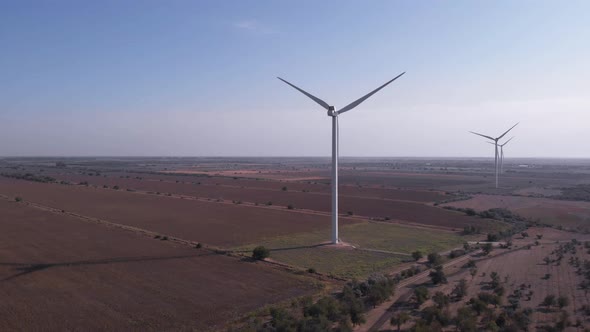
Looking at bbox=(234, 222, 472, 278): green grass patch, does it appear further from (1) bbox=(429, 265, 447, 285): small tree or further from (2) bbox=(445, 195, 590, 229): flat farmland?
(2) bbox=(445, 195, 590, 229): flat farmland

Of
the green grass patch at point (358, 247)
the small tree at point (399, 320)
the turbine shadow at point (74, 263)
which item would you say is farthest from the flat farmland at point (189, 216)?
the small tree at point (399, 320)

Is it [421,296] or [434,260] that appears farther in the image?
[434,260]

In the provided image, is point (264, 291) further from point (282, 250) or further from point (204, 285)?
point (282, 250)

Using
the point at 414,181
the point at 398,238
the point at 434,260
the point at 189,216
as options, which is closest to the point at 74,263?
the point at 434,260

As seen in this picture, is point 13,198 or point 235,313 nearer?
point 235,313

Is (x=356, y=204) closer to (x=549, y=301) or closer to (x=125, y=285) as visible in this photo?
(x=125, y=285)

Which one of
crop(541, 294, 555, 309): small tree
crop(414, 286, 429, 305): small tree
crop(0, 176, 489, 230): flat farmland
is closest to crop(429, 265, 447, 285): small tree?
crop(414, 286, 429, 305): small tree

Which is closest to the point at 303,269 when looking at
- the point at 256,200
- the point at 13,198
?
the point at 256,200
